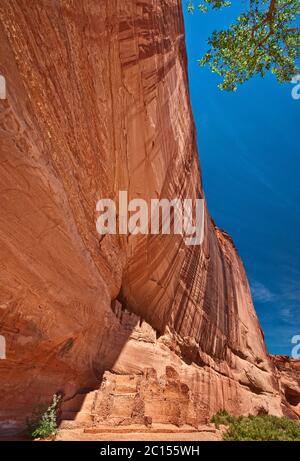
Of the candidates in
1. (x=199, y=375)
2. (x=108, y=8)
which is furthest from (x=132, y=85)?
(x=199, y=375)

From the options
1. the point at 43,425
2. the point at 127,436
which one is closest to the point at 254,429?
the point at 127,436

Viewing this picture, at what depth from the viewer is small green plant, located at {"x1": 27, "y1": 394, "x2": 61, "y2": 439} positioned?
633 centimetres

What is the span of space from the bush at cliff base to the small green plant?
6155mm

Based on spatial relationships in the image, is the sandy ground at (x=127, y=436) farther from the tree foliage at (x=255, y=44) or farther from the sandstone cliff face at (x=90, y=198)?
the tree foliage at (x=255, y=44)

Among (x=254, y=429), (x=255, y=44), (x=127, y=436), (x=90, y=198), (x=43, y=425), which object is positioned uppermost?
(x=255, y=44)

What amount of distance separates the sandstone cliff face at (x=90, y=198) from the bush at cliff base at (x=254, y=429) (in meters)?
1.08

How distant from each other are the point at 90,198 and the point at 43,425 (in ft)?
18.6

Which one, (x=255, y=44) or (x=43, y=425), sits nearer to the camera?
(x=43, y=425)

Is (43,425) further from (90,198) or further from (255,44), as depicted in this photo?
(255,44)

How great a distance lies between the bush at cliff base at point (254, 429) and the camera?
1079 centimetres

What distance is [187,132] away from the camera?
14805mm

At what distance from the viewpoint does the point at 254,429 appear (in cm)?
1206

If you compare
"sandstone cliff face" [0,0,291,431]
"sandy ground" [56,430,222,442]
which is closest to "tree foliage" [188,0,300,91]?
"sandstone cliff face" [0,0,291,431]
